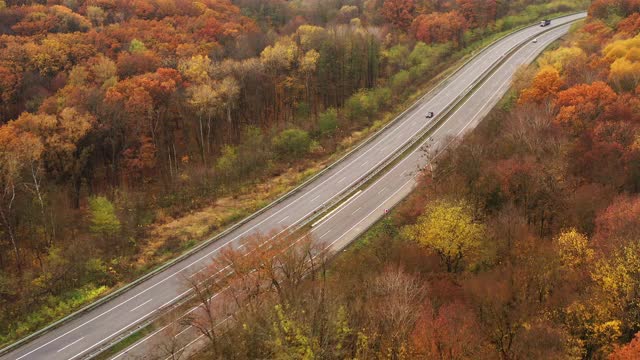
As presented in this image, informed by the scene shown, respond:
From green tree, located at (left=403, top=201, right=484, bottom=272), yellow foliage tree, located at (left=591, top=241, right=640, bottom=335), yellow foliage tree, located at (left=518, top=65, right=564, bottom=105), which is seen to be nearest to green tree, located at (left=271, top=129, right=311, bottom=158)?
yellow foliage tree, located at (left=518, top=65, right=564, bottom=105)

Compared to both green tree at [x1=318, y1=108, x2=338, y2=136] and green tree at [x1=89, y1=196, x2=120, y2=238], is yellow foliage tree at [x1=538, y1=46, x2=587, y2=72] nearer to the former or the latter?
green tree at [x1=318, y1=108, x2=338, y2=136]

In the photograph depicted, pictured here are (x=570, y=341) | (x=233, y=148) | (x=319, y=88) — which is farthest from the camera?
(x=319, y=88)

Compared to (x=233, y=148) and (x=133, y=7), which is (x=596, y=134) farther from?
(x=133, y=7)

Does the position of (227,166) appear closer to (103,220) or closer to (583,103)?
(103,220)

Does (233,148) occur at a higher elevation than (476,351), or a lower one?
lower

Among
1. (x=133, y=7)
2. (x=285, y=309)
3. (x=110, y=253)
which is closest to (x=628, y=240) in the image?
(x=285, y=309)

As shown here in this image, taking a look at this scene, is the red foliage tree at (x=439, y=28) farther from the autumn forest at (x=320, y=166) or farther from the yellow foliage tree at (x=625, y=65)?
the yellow foliage tree at (x=625, y=65)
